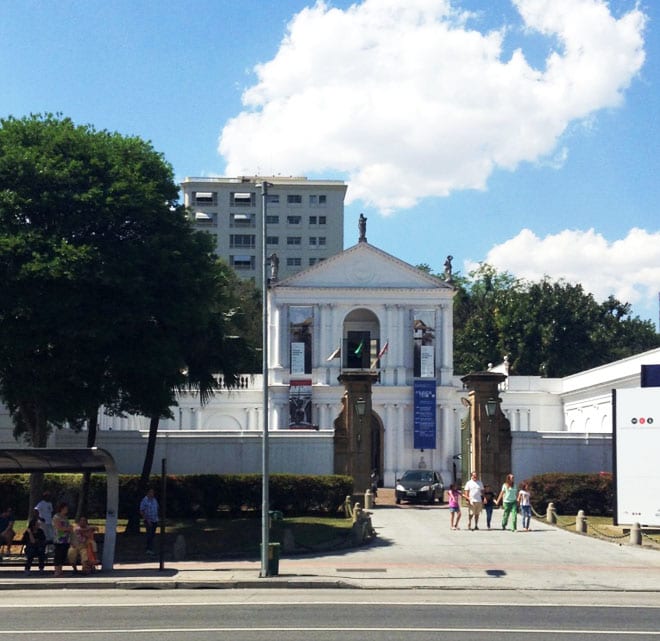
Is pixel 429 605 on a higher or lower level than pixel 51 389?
lower

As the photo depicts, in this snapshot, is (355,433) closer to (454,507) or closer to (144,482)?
(454,507)

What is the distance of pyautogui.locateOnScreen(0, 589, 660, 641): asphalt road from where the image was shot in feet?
50.1

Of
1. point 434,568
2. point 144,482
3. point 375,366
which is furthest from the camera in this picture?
point 375,366

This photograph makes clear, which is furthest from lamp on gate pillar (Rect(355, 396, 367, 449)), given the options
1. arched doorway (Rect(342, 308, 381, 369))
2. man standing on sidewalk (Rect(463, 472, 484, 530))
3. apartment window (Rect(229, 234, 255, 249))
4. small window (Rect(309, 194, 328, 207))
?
small window (Rect(309, 194, 328, 207))

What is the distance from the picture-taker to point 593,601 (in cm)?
2061

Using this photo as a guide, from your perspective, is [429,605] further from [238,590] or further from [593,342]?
[593,342]

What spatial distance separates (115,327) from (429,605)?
13.0m

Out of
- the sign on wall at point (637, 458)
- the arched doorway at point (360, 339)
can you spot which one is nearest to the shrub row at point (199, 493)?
the sign on wall at point (637, 458)

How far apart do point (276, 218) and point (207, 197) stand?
27.8 feet

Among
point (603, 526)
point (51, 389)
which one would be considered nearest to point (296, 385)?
point (603, 526)

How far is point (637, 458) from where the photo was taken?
32875 millimetres

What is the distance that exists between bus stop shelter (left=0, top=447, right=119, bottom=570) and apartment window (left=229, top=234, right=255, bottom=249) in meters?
95.9

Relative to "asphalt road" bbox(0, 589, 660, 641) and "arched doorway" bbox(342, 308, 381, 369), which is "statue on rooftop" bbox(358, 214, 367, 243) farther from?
"asphalt road" bbox(0, 589, 660, 641)

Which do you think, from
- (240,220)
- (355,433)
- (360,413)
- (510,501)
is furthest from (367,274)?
(240,220)
